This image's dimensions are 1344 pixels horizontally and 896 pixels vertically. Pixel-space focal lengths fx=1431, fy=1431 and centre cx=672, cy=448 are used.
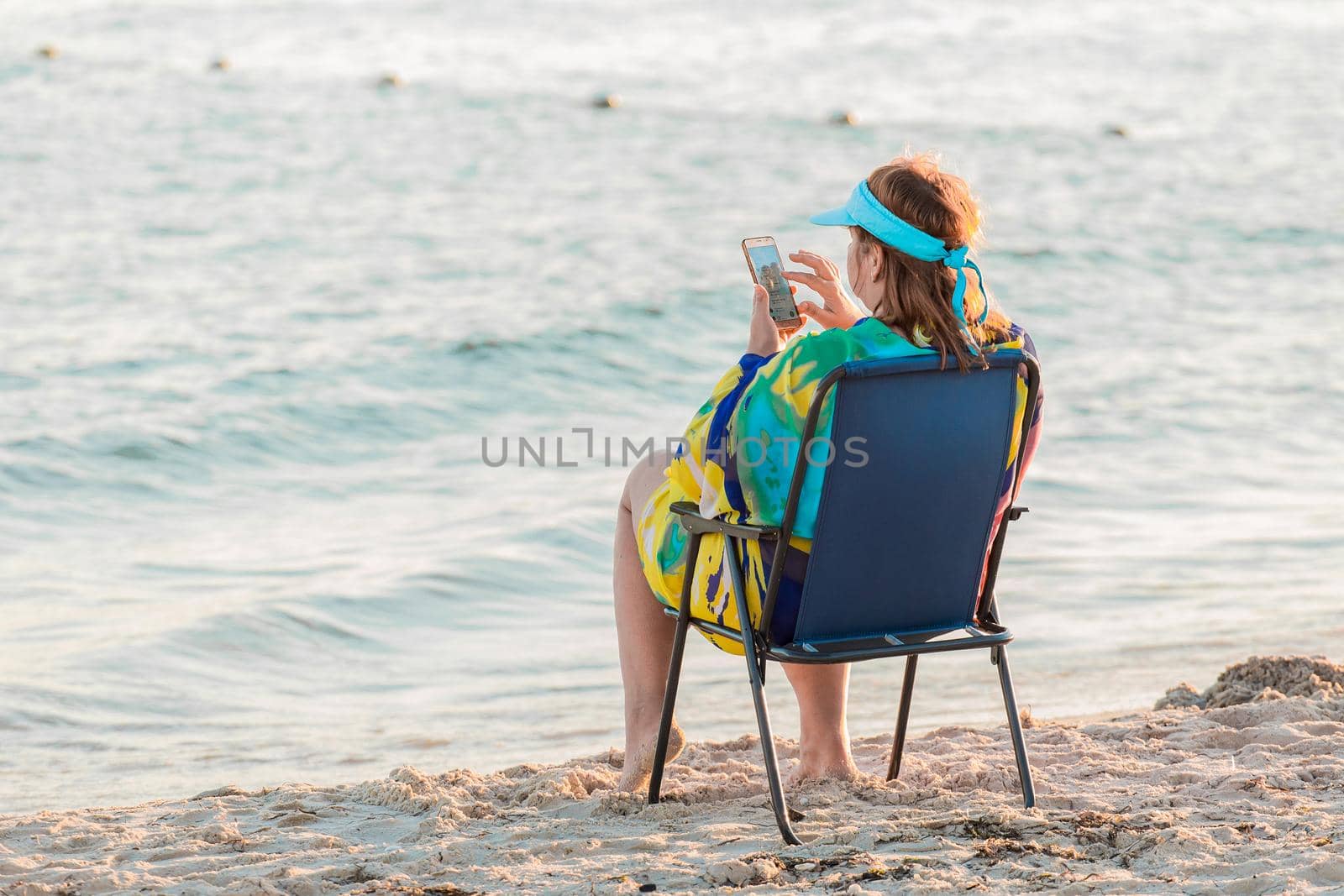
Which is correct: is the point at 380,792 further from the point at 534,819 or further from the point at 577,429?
the point at 577,429

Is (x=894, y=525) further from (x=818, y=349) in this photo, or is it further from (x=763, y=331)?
(x=763, y=331)

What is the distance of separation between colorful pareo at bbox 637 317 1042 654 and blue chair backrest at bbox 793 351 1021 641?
5 centimetres

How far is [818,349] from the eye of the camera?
282 cm

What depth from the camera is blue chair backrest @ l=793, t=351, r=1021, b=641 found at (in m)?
2.77

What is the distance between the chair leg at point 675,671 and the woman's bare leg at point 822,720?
35 centimetres

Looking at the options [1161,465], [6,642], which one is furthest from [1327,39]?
[6,642]

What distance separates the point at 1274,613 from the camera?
18.5 feet

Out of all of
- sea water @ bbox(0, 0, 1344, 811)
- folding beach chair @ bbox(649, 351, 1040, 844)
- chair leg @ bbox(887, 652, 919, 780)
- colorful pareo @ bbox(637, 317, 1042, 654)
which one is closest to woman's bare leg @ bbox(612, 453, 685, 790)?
colorful pareo @ bbox(637, 317, 1042, 654)

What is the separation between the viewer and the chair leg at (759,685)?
287 centimetres

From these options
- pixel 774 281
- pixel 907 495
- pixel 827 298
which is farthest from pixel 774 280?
pixel 907 495

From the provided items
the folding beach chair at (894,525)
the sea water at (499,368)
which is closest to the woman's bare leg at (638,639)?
the folding beach chair at (894,525)

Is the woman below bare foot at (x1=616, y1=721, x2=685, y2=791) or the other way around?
the other way around

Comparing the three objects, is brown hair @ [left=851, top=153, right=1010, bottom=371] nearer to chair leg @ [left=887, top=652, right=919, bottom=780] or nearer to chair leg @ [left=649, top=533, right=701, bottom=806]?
chair leg @ [left=649, top=533, right=701, bottom=806]

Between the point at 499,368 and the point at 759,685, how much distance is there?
8.06 metres
